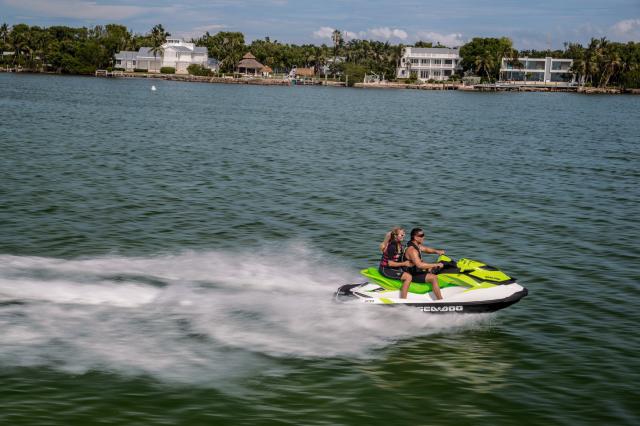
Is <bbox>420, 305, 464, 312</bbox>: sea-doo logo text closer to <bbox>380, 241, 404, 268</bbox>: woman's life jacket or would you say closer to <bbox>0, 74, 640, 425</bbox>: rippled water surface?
<bbox>0, 74, 640, 425</bbox>: rippled water surface

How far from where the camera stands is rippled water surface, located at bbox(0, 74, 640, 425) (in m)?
12.3

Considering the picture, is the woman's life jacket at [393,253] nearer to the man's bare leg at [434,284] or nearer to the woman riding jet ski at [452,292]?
the woman riding jet ski at [452,292]

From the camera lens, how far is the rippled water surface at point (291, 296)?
12336 millimetres

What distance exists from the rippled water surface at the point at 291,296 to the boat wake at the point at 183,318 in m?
0.06

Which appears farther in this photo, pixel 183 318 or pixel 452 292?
pixel 452 292

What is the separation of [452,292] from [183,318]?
20.0 feet

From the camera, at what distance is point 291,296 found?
17.2m

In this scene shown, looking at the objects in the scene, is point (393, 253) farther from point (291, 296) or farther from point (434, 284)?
point (291, 296)

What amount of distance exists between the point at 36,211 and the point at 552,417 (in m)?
20.7

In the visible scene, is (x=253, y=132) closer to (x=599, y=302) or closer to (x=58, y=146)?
(x=58, y=146)

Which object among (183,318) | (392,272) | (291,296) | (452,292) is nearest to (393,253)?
(392,272)

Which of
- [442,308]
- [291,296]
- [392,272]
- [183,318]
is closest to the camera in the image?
[183,318]

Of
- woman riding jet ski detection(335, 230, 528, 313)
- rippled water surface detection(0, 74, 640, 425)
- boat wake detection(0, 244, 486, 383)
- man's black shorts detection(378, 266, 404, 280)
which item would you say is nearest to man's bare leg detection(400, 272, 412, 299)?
woman riding jet ski detection(335, 230, 528, 313)

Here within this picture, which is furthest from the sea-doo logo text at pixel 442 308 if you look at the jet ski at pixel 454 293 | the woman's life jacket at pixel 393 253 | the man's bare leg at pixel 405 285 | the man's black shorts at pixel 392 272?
the woman's life jacket at pixel 393 253
